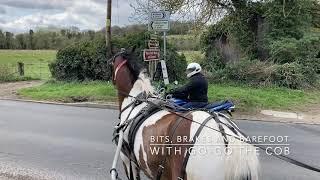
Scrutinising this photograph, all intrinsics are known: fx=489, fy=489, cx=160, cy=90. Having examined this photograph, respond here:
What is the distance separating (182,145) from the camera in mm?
4777

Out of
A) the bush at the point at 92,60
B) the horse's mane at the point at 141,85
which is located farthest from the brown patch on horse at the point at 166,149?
the bush at the point at 92,60

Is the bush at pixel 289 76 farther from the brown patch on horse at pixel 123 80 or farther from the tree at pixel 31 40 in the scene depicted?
the tree at pixel 31 40

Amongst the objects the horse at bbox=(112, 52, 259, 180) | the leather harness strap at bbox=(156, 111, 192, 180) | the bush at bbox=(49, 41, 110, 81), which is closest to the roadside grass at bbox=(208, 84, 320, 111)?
the bush at bbox=(49, 41, 110, 81)

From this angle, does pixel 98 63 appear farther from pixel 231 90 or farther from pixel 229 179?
pixel 229 179

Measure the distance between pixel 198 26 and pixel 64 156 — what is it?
1645cm

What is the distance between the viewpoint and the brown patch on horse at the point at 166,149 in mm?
4798

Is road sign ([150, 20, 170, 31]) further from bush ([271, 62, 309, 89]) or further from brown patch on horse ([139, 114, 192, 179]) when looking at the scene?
brown patch on horse ([139, 114, 192, 179])

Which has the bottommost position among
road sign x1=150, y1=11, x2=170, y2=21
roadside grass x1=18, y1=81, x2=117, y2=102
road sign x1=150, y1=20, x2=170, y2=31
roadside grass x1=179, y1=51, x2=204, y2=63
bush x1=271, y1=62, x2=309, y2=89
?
roadside grass x1=18, y1=81, x2=117, y2=102

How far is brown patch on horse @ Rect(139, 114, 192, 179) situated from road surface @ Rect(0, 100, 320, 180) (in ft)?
11.0

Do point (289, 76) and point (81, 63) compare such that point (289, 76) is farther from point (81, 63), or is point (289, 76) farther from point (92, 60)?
point (81, 63)

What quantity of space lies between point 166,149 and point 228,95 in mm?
14026

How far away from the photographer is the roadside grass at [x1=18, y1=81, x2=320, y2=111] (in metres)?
17.9

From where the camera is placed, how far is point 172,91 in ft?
23.7

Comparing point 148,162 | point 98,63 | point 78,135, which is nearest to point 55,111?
point 78,135
